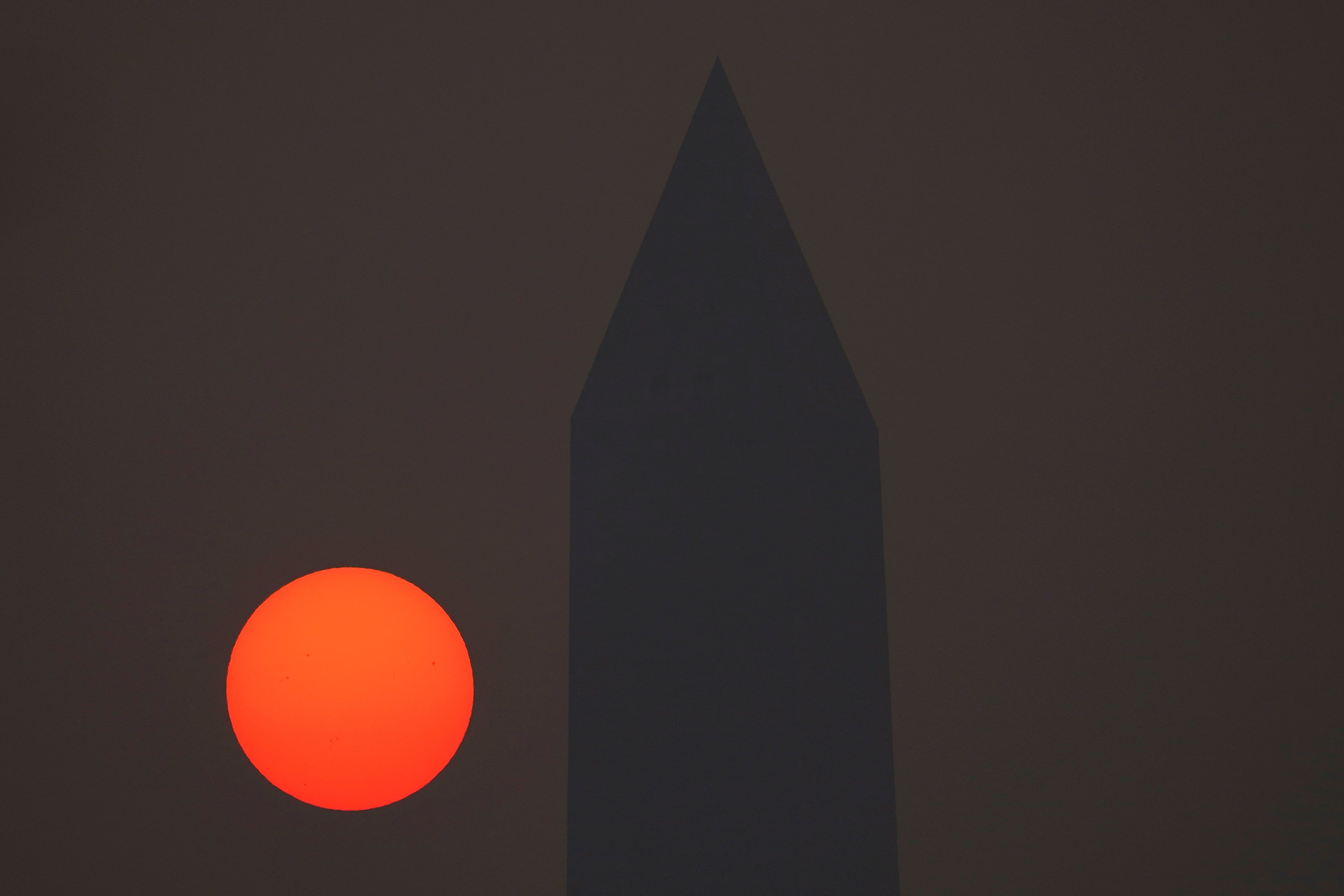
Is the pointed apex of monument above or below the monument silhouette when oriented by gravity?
above

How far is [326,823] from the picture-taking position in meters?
2.17

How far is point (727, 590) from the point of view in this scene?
1649 millimetres

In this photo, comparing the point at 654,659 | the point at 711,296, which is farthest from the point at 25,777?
the point at 711,296

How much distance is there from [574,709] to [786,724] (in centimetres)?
47

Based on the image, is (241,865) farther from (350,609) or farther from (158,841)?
(350,609)

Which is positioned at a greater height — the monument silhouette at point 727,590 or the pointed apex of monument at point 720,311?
the pointed apex of monument at point 720,311

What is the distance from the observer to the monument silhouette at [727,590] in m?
1.60

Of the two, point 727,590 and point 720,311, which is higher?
point 720,311

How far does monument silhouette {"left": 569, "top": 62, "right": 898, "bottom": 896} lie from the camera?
5.25 feet

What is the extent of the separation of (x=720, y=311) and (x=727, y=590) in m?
0.61

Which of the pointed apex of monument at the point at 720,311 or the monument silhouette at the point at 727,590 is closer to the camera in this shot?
the monument silhouette at the point at 727,590

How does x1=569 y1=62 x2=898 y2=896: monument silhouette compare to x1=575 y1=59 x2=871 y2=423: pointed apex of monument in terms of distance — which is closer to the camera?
x1=569 y1=62 x2=898 y2=896: monument silhouette

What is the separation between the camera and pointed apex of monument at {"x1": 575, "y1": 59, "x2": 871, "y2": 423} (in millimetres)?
1723

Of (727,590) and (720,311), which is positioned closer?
(727,590)
